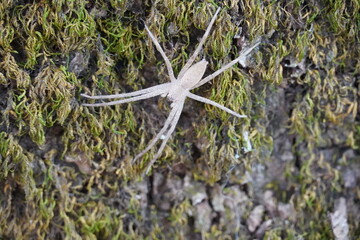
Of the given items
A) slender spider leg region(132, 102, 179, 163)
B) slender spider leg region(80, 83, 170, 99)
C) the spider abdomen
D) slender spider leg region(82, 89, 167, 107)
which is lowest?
slender spider leg region(132, 102, 179, 163)

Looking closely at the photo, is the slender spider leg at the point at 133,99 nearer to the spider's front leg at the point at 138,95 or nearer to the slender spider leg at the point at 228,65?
the spider's front leg at the point at 138,95

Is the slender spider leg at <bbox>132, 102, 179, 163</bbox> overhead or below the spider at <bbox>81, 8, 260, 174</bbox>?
below

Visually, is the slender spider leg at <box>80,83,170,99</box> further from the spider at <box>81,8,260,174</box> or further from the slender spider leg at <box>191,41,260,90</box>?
the slender spider leg at <box>191,41,260,90</box>

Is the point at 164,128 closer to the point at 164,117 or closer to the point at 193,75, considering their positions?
the point at 164,117

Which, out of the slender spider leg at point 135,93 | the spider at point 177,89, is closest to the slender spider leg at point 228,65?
the spider at point 177,89

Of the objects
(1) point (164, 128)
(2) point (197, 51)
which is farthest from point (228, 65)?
(1) point (164, 128)

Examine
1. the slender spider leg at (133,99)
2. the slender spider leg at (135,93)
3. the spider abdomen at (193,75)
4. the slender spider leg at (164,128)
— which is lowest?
the slender spider leg at (164,128)

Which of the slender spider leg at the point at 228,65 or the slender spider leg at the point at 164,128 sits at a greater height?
the slender spider leg at the point at 228,65

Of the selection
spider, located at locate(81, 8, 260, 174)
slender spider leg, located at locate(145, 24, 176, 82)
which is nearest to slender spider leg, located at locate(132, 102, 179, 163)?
spider, located at locate(81, 8, 260, 174)
